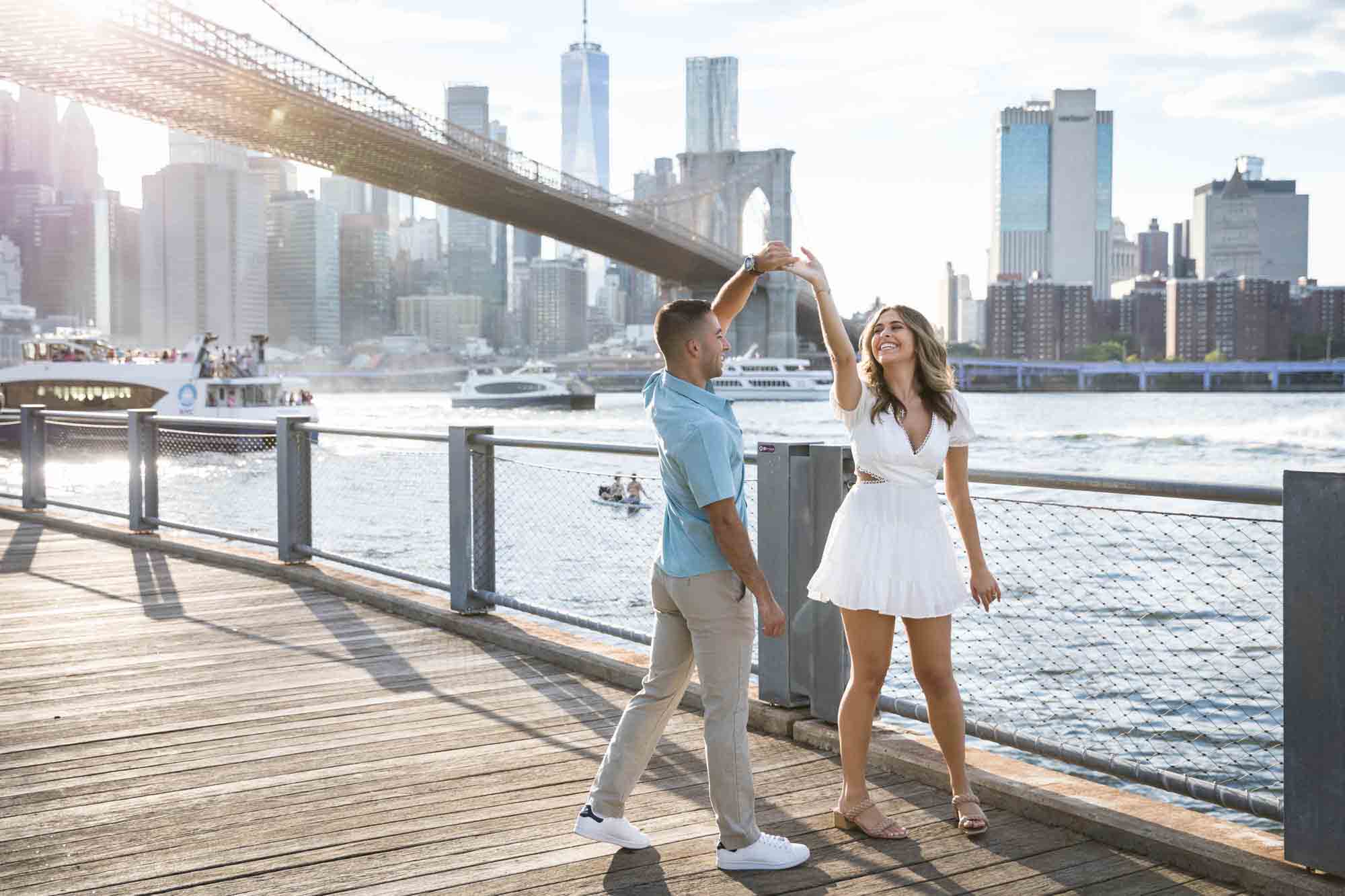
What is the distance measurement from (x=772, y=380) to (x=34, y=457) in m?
55.6

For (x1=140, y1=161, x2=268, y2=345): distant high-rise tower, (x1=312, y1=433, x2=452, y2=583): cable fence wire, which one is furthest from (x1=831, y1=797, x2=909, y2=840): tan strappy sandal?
(x1=140, y1=161, x2=268, y2=345): distant high-rise tower

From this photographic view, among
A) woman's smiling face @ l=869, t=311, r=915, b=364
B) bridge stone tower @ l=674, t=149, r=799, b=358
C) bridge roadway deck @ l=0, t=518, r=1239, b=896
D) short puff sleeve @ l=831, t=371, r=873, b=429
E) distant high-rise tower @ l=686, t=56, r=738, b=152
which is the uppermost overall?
distant high-rise tower @ l=686, t=56, r=738, b=152

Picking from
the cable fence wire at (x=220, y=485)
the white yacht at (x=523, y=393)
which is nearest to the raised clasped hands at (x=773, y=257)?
the cable fence wire at (x=220, y=485)

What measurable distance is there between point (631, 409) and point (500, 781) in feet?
191

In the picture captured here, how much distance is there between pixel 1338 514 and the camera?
2520mm

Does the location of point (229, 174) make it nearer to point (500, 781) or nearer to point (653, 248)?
point (653, 248)

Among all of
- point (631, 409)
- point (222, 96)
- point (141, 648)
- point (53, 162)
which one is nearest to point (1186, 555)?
point (141, 648)

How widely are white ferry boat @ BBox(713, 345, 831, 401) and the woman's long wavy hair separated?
190 ft

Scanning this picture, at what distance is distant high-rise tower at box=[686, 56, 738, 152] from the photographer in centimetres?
12469

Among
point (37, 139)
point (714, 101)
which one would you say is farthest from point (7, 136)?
point (714, 101)

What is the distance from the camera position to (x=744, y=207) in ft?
229

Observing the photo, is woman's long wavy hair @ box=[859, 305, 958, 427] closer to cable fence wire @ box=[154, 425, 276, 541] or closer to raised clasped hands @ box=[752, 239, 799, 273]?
raised clasped hands @ box=[752, 239, 799, 273]

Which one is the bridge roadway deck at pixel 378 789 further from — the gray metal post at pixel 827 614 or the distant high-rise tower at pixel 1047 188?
the distant high-rise tower at pixel 1047 188

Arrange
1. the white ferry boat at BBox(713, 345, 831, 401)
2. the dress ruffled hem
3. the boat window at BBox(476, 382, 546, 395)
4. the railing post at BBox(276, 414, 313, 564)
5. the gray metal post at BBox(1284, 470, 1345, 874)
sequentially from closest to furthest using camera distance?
1. the gray metal post at BBox(1284, 470, 1345, 874)
2. the dress ruffled hem
3. the railing post at BBox(276, 414, 313, 564)
4. the white ferry boat at BBox(713, 345, 831, 401)
5. the boat window at BBox(476, 382, 546, 395)
